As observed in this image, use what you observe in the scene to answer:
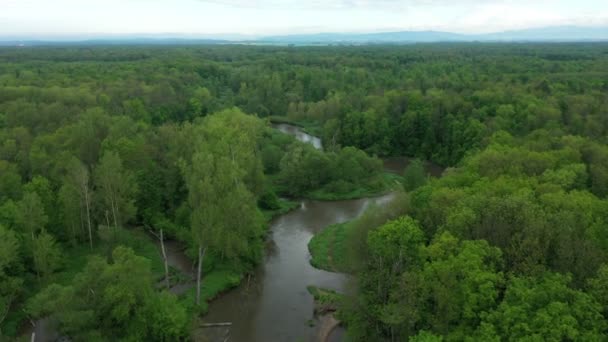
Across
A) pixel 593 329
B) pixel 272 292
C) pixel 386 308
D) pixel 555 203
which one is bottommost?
pixel 272 292

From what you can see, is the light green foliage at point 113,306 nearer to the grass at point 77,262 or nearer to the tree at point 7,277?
the tree at point 7,277

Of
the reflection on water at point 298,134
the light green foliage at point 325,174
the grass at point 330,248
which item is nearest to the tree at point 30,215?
the grass at point 330,248

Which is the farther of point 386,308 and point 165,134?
point 165,134

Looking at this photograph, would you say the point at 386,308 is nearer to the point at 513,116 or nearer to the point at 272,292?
the point at 272,292

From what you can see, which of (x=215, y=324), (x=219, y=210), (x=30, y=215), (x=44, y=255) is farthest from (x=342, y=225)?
(x=30, y=215)

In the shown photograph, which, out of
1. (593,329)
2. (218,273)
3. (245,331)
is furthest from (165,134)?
(593,329)

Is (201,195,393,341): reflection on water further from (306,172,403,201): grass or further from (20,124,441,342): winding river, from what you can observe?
(306,172,403,201): grass

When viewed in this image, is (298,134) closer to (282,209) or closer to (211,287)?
(282,209)
